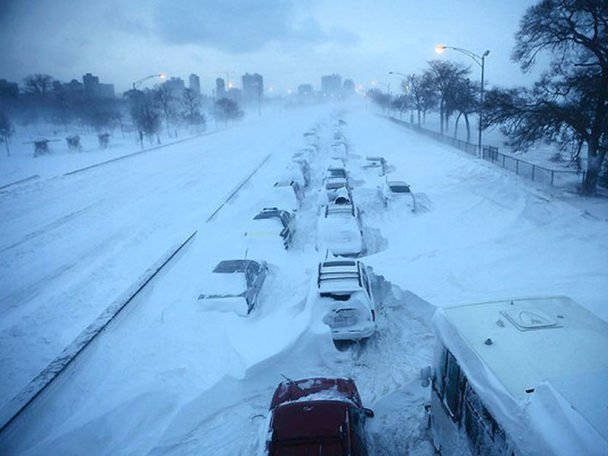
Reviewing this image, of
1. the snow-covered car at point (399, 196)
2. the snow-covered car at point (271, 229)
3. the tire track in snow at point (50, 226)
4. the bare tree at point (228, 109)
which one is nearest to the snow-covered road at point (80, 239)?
the tire track in snow at point (50, 226)

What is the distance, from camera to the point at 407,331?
8.99 metres

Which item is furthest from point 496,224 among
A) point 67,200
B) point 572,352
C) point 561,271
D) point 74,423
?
point 67,200

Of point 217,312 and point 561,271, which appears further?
point 561,271

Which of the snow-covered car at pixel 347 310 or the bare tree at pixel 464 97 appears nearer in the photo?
the snow-covered car at pixel 347 310

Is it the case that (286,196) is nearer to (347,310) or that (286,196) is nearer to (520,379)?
(347,310)

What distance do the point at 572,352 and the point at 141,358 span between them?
7.69 metres

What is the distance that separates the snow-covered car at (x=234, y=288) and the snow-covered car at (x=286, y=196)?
7.27m

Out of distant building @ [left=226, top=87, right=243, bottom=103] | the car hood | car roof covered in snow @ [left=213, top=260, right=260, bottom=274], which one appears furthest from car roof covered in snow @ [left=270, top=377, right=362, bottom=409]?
distant building @ [left=226, top=87, right=243, bottom=103]

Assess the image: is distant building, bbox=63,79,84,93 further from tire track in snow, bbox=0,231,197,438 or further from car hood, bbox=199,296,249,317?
car hood, bbox=199,296,249,317

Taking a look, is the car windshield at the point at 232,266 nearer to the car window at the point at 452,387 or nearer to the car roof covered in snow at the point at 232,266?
the car roof covered in snow at the point at 232,266

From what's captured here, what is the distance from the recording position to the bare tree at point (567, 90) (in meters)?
17.1

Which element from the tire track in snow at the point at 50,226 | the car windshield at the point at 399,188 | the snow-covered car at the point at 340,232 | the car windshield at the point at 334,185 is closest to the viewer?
the snow-covered car at the point at 340,232

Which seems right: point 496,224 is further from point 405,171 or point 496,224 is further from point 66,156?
point 66,156

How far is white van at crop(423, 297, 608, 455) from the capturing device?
3.16 m
